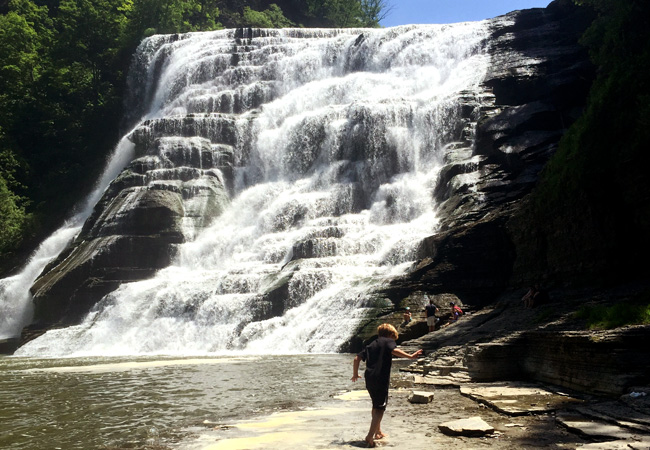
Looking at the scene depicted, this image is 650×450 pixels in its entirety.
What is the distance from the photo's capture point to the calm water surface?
7.75 meters

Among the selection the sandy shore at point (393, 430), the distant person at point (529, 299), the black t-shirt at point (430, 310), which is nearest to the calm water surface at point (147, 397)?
the sandy shore at point (393, 430)

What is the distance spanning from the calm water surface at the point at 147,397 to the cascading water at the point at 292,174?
19.0 feet

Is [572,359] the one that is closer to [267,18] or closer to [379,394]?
[379,394]

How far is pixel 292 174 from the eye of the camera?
1510 inches

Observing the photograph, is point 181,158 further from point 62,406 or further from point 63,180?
point 62,406

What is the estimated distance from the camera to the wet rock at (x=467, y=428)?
20.6ft

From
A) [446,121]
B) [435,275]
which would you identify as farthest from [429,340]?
[446,121]

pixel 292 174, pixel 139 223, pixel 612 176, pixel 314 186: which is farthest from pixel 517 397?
pixel 292 174

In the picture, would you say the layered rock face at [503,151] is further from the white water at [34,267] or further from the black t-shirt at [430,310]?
the white water at [34,267]

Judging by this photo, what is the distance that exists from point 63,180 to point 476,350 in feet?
144

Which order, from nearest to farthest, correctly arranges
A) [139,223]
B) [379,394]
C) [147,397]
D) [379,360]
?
[379,394]
[379,360]
[147,397]
[139,223]

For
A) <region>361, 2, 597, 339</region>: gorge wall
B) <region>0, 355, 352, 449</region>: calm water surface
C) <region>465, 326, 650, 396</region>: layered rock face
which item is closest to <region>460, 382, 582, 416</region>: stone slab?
<region>465, 326, 650, 396</region>: layered rock face

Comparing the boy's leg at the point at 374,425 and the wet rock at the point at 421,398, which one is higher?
the boy's leg at the point at 374,425

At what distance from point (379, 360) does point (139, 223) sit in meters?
29.9
